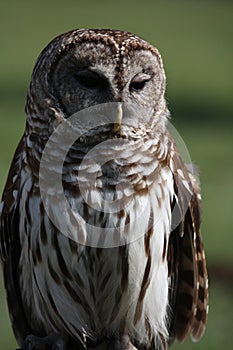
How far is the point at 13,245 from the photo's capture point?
5508 millimetres

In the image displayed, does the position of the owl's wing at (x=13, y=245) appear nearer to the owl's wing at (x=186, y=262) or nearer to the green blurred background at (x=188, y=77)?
the owl's wing at (x=186, y=262)

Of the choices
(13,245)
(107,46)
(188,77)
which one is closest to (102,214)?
(13,245)

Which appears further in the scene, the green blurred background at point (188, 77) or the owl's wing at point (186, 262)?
the green blurred background at point (188, 77)

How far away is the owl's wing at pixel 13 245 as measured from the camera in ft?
17.7

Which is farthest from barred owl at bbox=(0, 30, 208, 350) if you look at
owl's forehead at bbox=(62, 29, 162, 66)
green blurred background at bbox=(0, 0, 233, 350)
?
green blurred background at bbox=(0, 0, 233, 350)

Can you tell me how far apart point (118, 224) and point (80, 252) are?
0.72ft

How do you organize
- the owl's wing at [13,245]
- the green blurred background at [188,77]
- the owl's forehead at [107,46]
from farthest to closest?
the green blurred background at [188,77]
the owl's wing at [13,245]
the owl's forehead at [107,46]

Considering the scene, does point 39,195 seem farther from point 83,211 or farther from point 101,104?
point 101,104

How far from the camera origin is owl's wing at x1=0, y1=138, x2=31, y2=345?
213 inches

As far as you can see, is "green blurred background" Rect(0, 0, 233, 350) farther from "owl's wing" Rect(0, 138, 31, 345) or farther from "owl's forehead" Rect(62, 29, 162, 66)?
"owl's wing" Rect(0, 138, 31, 345)

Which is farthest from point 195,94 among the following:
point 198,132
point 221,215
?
point 221,215

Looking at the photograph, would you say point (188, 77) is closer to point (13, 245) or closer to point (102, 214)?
point (13, 245)

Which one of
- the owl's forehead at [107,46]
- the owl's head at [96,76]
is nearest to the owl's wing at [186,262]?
the owl's head at [96,76]

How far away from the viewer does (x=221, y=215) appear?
474 inches
